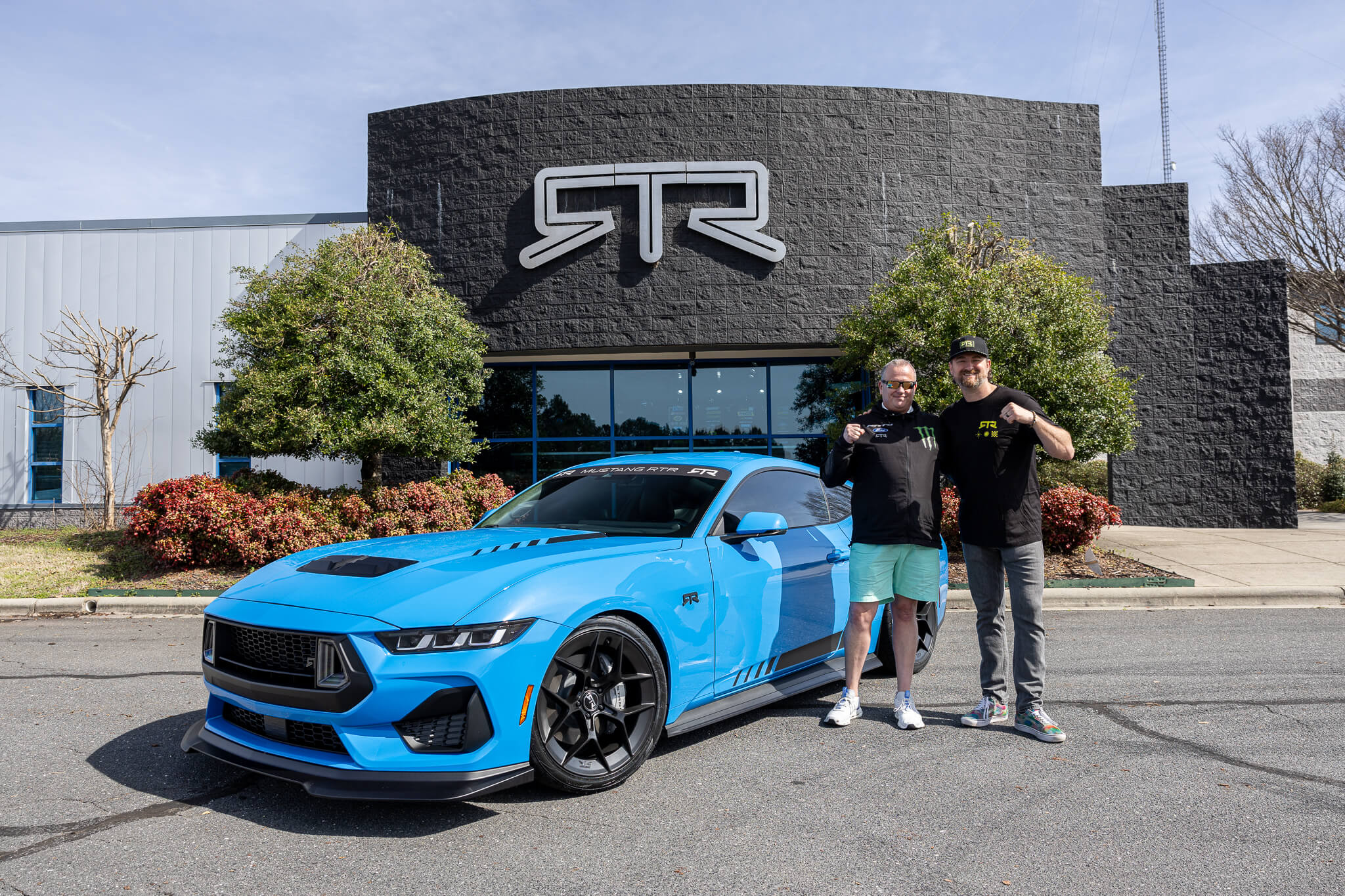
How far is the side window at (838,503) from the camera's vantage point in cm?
536

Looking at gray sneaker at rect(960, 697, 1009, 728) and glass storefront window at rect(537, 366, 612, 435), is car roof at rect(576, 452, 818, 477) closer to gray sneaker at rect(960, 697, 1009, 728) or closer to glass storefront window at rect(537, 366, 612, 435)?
gray sneaker at rect(960, 697, 1009, 728)

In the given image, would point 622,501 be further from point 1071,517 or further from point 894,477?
point 1071,517

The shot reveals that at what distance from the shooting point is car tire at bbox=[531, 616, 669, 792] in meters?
3.36

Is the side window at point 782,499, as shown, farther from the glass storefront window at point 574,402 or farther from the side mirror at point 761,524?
the glass storefront window at point 574,402

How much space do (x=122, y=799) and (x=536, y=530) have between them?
6.83ft

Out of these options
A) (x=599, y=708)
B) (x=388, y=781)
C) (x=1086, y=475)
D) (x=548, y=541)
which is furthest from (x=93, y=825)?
(x=1086, y=475)

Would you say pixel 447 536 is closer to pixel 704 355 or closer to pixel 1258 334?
pixel 704 355

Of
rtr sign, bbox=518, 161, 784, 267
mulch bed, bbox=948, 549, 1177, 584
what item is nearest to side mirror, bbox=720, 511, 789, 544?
mulch bed, bbox=948, 549, 1177, 584

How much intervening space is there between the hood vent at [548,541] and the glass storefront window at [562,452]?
1173cm

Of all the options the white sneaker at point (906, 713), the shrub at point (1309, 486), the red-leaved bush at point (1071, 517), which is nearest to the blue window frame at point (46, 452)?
the red-leaved bush at point (1071, 517)

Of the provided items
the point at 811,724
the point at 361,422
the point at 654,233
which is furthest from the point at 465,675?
the point at 654,233

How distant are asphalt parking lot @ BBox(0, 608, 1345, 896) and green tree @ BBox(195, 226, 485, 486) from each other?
20.0ft

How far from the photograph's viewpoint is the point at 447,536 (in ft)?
14.3

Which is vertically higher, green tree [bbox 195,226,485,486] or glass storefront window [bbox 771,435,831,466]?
green tree [bbox 195,226,485,486]
